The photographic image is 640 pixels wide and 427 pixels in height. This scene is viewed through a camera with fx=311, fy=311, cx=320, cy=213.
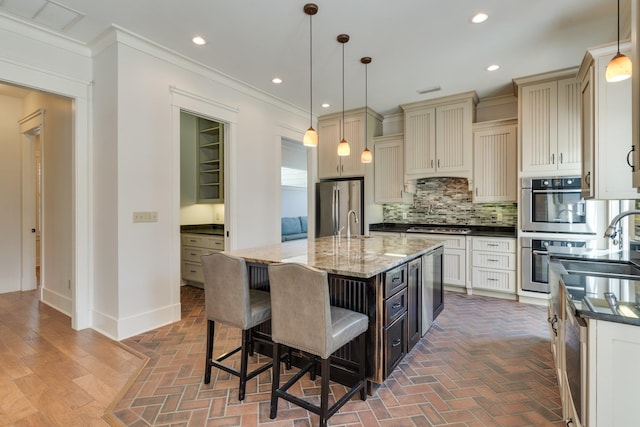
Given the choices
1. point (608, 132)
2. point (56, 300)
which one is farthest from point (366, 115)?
point (56, 300)

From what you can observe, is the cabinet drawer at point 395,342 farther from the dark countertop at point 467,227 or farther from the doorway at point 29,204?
the doorway at point 29,204

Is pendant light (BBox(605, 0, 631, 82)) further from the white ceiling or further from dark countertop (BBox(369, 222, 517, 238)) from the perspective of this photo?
dark countertop (BBox(369, 222, 517, 238))

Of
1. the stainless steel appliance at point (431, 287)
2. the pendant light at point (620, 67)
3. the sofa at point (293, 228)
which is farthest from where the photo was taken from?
the sofa at point (293, 228)

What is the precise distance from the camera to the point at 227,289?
2.05m

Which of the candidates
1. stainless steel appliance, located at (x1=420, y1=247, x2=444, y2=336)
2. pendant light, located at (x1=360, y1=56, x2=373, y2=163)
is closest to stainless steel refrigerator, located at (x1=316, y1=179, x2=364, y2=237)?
pendant light, located at (x1=360, y1=56, x2=373, y2=163)

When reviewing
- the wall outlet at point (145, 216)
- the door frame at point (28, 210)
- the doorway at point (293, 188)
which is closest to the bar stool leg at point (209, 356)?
the wall outlet at point (145, 216)

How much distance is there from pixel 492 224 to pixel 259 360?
4050 millimetres

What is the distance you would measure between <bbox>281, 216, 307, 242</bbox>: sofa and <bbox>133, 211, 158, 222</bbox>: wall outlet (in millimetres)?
3826

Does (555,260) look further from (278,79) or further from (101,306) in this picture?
(101,306)

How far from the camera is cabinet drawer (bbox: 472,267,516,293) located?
4148mm

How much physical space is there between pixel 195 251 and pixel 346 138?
3.13 meters

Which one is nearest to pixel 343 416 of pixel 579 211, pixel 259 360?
Answer: pixel 259 360

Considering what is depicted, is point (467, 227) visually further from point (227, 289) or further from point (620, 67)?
point (227, 289)

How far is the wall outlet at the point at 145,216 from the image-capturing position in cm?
309
